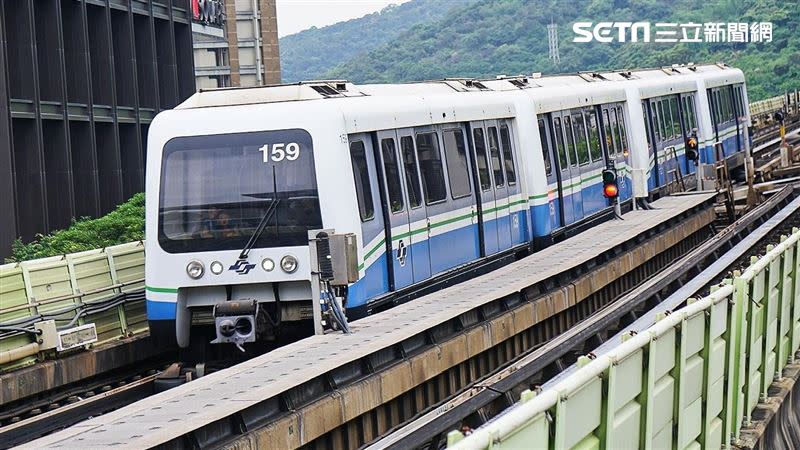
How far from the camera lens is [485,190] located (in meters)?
22.0

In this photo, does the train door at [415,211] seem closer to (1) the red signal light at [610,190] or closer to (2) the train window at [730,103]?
(1) the red signal light at [610,190]

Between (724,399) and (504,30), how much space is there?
550ft

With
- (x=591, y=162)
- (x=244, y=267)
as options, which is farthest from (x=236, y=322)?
(x=591, y=162)

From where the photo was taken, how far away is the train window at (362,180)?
17.0m

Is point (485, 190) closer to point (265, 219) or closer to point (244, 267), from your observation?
point (265, 219)

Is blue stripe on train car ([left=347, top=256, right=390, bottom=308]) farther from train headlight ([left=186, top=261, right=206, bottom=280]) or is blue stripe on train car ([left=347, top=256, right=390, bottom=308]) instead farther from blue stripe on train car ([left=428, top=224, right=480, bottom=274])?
blue stripe on train car ([left=428, top=224, right=480, bottom=274])

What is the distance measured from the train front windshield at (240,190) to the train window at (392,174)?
178 cm

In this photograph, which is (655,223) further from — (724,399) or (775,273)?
(724,399)

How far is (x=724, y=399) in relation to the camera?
10367 millimetres

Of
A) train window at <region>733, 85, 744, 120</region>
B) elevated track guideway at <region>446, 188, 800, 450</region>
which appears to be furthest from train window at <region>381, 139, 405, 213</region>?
train window at <region>733, 85, 744, 120</region>

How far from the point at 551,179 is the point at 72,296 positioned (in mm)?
10621

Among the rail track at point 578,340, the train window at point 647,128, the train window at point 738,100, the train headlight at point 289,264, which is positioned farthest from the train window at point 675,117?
the train headlight at point 289,264

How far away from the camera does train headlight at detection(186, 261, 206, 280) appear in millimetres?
16562

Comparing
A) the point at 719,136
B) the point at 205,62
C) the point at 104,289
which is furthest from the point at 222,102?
the point at 205,62
